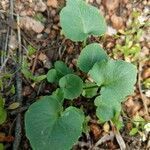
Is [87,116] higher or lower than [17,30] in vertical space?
lower

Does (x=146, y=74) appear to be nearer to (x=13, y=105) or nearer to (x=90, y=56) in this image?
(x=90, y=56)

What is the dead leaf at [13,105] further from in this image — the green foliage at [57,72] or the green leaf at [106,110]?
the green leaf at [106,110]

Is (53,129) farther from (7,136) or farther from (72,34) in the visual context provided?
(72,34)

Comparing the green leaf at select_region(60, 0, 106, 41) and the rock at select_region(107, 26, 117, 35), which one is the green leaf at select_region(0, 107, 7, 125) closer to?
the green leaf at select_region(60, 0, 106, 41)

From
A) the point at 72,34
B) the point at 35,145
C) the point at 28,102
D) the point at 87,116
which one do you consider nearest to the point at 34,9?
the point at 72,34

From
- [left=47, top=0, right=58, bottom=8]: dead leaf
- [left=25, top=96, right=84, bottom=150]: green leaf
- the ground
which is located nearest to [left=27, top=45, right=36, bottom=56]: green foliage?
the ground

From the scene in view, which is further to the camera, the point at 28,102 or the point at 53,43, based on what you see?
the point at 53,43
